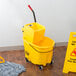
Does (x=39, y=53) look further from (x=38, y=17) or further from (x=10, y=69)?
(x=38, y=17)

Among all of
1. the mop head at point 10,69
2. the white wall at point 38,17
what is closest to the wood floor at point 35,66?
the mop head at point 10,69

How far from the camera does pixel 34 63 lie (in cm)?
169

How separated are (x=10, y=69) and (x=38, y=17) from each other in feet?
2.84

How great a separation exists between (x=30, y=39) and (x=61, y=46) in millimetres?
829

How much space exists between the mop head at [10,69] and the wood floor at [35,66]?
0.07 m

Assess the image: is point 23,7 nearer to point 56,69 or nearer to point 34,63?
point 34,63

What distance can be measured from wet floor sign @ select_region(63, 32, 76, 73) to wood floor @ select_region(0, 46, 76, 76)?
0.08m

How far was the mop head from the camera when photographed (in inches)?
61.2

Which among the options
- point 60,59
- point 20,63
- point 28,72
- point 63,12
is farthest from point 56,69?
point 63,12

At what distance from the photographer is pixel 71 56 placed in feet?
4.94

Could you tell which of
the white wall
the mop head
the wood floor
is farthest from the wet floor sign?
the white wall

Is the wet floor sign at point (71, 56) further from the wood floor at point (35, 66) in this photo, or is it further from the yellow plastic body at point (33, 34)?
the yellow plastic body at point (33, 34)

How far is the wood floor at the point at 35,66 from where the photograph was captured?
1603 millimetres

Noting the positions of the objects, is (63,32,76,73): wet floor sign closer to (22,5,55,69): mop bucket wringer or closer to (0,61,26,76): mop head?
(22,5,55,69): mop bucket wringer
